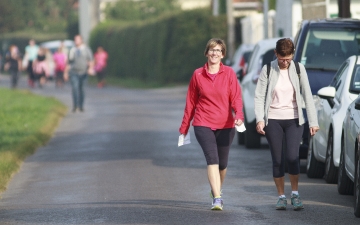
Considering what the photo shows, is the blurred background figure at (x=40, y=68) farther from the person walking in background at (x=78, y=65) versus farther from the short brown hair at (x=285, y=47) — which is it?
the short brown hair at (x=285, y=47)

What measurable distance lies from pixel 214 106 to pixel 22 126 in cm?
1152

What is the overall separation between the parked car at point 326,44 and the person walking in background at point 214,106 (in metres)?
4.16

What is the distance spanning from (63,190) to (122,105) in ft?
57.7

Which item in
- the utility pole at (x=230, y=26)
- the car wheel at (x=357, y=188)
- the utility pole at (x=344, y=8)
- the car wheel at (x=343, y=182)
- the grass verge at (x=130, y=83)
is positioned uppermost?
the utility pole at (x=344, y=8)

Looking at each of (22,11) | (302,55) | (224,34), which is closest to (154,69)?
(224,34)

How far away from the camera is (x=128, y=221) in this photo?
30.7 feet

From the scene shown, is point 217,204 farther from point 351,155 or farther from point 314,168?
point 314,168

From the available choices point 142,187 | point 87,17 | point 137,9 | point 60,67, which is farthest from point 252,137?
point 137,9

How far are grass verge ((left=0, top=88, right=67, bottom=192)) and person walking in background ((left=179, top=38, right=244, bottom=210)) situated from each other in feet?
10.2

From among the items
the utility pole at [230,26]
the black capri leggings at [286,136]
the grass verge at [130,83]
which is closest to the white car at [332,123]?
the black capri leggings at [286,136]

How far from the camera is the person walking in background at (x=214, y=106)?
33.1ft

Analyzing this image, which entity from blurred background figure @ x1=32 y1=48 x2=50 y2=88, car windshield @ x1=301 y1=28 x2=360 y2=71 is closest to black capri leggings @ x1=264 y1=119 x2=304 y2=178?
car windshield @ x1=301 y1=28 x2=360 y2=71

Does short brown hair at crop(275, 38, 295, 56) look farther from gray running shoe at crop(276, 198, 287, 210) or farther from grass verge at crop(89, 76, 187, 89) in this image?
grass verge at crop(89, 76, 187, 89)

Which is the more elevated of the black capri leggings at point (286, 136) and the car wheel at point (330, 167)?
the black capri leggings at point (286, 136)
